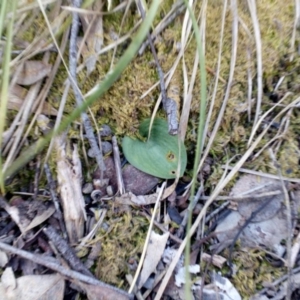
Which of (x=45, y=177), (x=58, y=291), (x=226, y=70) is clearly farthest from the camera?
(x=226, y=70)

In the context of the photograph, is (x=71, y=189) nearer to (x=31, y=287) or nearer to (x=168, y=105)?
(x=31, y=287)

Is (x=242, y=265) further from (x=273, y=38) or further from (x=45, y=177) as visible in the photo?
(x=273, y=38)

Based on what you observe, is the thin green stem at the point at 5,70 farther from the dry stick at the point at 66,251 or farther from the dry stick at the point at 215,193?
the dry stick at the point at 215,193

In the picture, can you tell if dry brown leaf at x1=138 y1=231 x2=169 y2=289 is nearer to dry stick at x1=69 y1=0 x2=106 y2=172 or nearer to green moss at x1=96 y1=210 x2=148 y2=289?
green moss at x1=96 y1=210 x2=148 y2=289

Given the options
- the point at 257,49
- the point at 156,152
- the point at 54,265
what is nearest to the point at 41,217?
the point at 54,265

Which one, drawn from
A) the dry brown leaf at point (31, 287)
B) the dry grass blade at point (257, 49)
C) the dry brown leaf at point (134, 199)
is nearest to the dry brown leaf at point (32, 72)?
the dry brown leaf at point (134, 199)

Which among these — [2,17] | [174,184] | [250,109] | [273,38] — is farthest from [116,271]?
[273,38]
